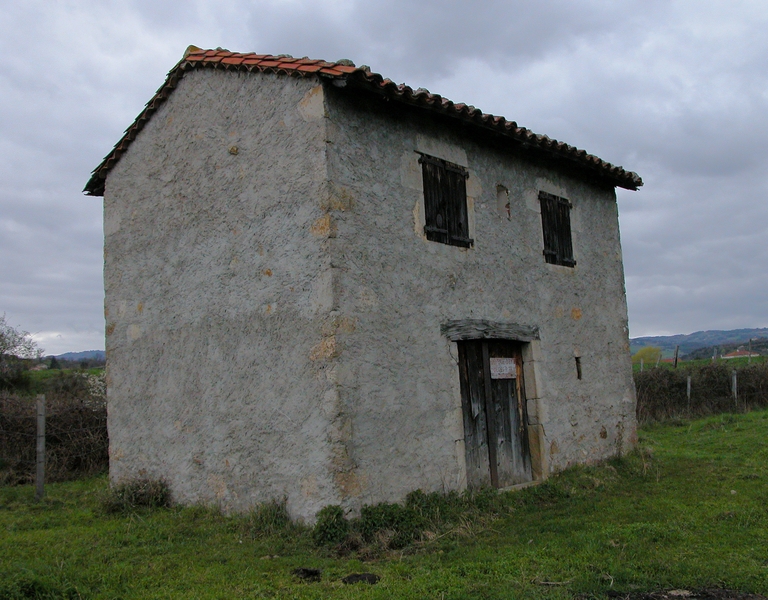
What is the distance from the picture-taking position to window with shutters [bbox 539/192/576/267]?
9.18 m

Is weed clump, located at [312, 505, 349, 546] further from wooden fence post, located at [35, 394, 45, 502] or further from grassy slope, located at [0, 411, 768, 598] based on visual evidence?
wooden fence post, located at [35, 394, 45, 502]

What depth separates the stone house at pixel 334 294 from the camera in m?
6.29

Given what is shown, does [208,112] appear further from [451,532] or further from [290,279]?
[451,532]

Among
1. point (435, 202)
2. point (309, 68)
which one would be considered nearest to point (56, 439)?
point (435, 202)

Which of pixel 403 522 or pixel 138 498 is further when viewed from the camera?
pixel 138 498

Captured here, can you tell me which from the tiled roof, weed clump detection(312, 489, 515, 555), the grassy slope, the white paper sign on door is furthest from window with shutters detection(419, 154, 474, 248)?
the grassy slope

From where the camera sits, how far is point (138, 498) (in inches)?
302

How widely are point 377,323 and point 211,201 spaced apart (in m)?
2.54

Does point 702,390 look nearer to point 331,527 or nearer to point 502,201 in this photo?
point 502,201

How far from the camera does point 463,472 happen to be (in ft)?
23.5

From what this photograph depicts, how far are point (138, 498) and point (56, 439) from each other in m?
4.32

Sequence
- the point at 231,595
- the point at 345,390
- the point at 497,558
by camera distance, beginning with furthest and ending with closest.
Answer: the point at 345,390 < the point at 497,558 < the point at 231,595

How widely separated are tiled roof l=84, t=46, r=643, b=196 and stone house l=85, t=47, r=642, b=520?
0.03m

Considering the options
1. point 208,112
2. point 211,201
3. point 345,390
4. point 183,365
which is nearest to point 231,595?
point 345,390
